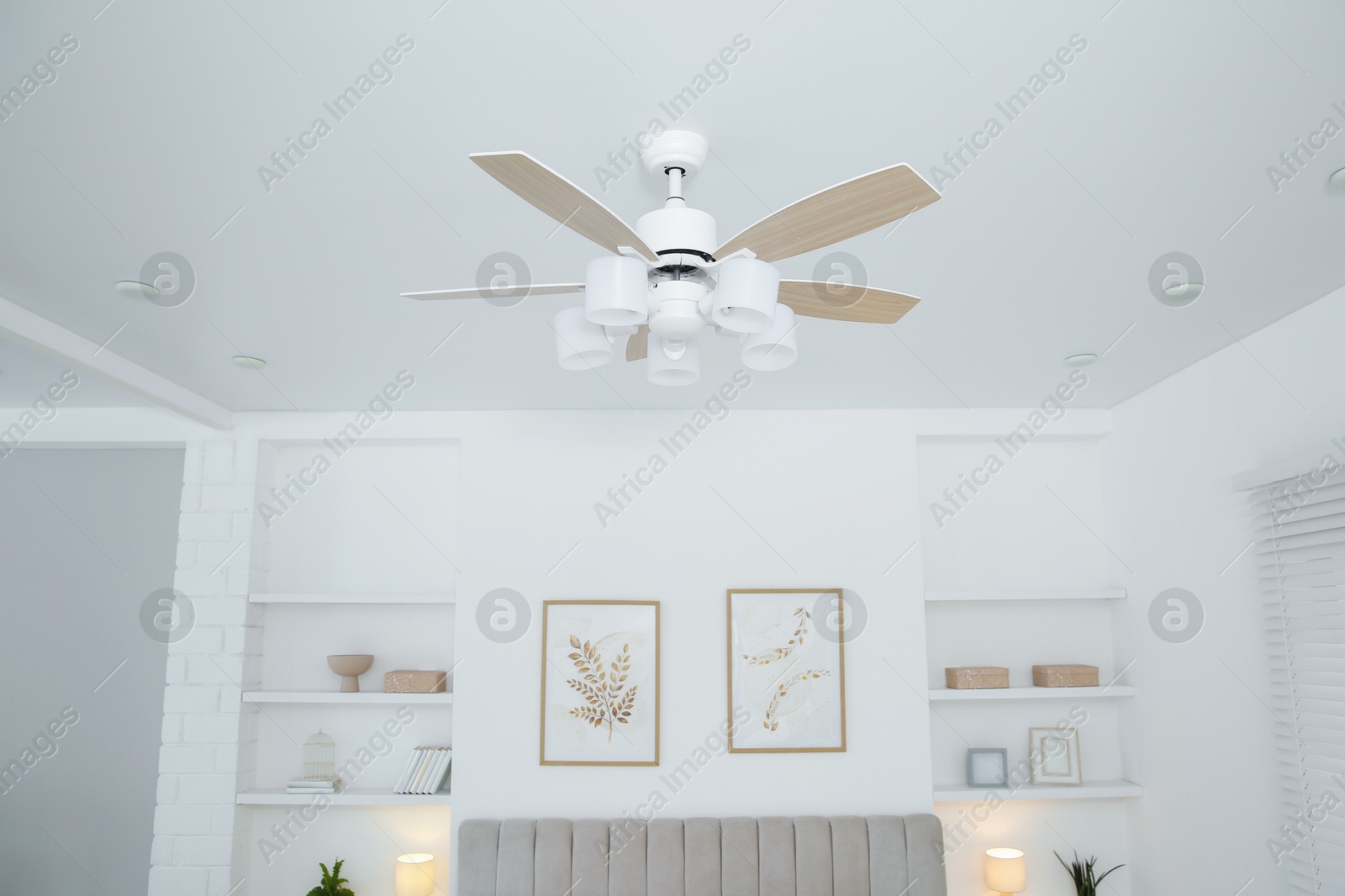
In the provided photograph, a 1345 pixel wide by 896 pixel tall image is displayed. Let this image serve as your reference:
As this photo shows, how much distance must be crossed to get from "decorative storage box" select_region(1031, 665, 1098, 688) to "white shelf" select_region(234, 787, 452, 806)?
2627 mm

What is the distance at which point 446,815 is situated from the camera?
13.1 feet

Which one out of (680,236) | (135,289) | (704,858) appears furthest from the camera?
(704,858)

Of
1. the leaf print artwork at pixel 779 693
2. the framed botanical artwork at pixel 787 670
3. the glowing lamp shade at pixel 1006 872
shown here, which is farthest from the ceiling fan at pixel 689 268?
the glowing lamp shade at pixel 1006 872

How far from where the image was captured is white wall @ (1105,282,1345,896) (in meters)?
2.88

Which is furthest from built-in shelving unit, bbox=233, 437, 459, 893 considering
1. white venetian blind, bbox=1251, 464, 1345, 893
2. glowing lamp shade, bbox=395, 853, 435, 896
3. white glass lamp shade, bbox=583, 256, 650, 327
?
white venetian blind, bbox=1251, 464, 1345, 893

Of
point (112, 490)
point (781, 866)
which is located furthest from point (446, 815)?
point (112, 490)

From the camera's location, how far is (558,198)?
1.43 meters

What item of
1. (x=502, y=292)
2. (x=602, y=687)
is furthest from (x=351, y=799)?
(x=502, y=292)

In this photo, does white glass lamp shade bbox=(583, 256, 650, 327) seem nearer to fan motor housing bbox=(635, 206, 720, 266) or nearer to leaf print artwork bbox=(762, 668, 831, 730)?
fan motor housing bbox=(635, 206, 720, 266)

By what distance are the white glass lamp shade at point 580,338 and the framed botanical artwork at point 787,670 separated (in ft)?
7.57

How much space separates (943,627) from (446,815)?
2.39m

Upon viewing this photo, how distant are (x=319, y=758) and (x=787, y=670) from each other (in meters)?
2.06

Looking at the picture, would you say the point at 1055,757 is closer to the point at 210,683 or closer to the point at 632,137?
the point at 632,137

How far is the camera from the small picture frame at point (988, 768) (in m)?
3.92
